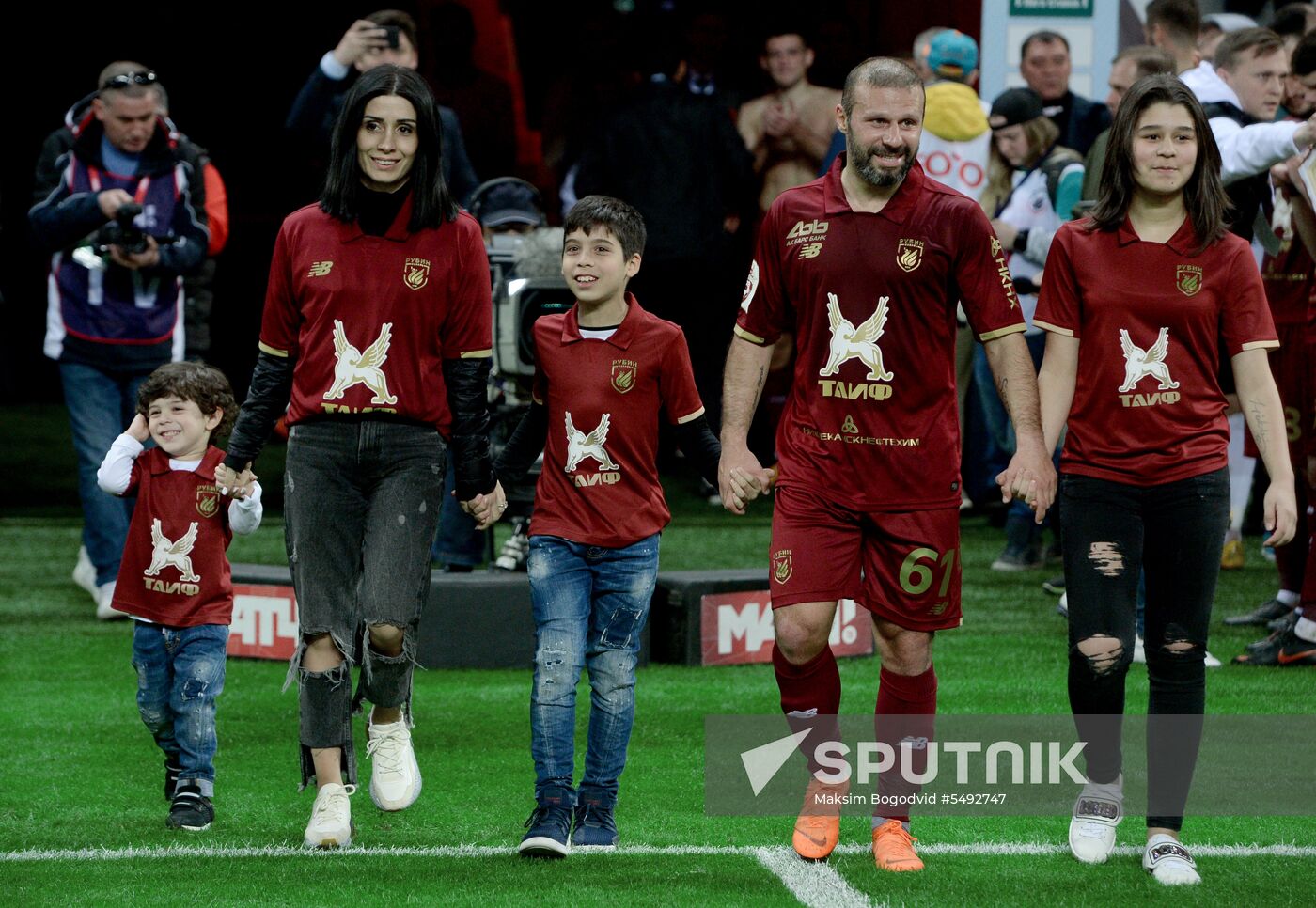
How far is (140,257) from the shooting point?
8.55 meters

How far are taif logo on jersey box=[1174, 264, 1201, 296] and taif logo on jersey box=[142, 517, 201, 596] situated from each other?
2817 millimetres

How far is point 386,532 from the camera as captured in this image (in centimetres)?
520

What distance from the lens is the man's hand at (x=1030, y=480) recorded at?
477 cm

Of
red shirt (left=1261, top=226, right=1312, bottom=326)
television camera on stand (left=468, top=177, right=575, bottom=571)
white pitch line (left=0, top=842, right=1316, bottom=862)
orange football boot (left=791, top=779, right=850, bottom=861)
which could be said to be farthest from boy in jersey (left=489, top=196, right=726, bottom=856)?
red shirt (left=1261, top=226, right=1312, bottom=326)

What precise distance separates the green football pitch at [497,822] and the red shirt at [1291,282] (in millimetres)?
1402

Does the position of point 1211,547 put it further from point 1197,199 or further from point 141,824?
point 141,824

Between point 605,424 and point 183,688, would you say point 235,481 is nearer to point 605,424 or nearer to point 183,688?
point 183,688

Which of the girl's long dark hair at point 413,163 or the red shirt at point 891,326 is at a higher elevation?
the girl's long dark hair at point 413,163

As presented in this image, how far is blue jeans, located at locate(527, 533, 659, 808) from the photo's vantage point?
514cm

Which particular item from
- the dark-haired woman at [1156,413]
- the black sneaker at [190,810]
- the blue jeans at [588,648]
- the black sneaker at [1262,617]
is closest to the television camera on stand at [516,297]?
the blue jeans at [588,648]

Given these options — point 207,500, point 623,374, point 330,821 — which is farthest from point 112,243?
point 330,821

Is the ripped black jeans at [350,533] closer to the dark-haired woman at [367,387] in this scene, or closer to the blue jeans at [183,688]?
the dark-haired woman at [367,387]

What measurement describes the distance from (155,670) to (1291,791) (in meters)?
3.37

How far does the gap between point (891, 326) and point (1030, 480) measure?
0.52 meters
